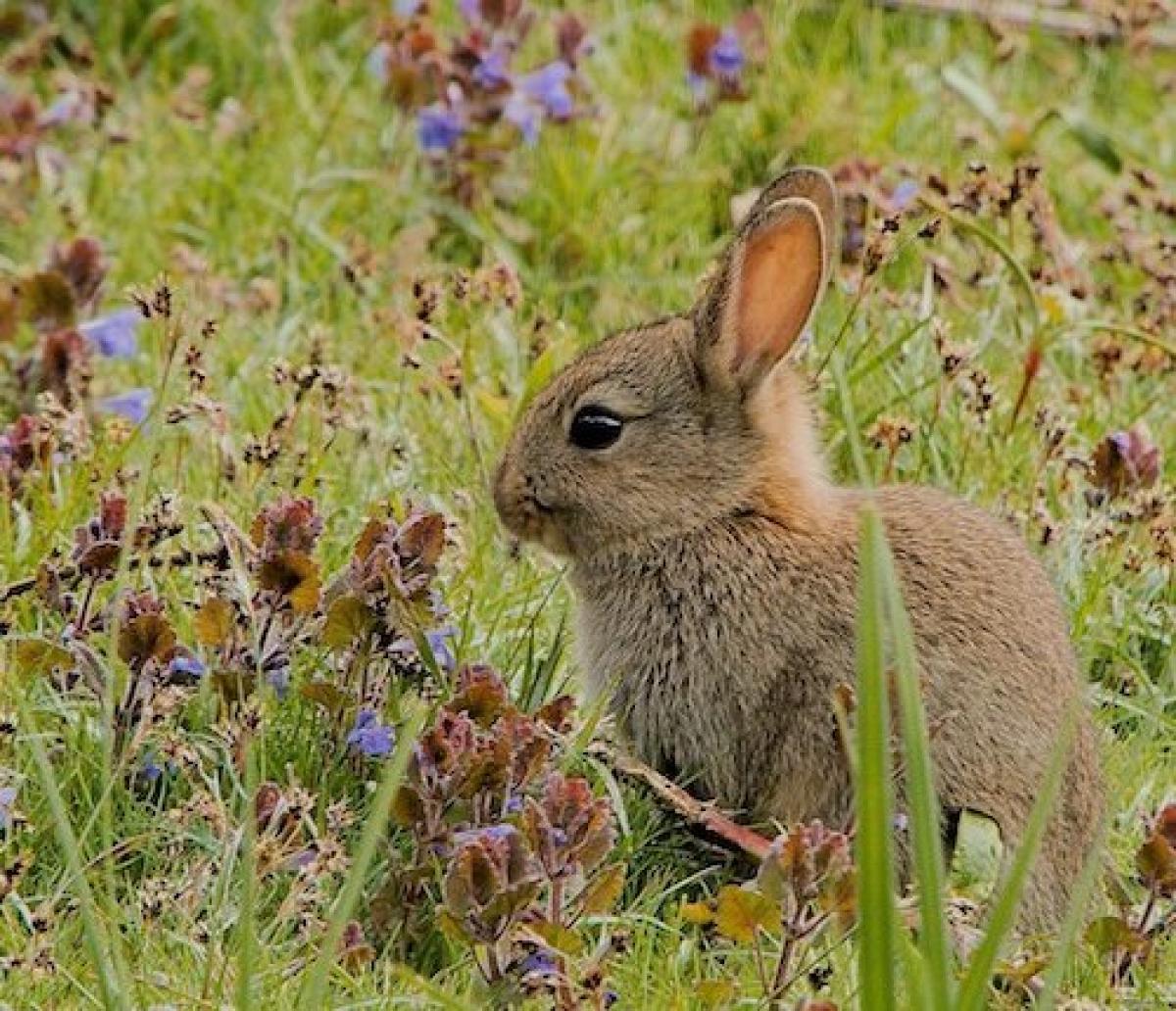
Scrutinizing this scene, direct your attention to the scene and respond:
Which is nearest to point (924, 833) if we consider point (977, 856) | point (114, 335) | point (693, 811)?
point (977, 856)

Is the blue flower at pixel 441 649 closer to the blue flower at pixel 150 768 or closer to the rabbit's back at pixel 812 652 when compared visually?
the rabbit's back at pixel 812 652

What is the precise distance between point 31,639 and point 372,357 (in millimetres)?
2106

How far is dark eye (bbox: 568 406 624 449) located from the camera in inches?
213

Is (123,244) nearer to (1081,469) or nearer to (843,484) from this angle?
(843,484)

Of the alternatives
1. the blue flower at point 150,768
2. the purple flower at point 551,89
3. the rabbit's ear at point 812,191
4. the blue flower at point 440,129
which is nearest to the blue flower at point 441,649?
the blue flower at point 150,768

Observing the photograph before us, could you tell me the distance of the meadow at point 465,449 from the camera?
412 cm

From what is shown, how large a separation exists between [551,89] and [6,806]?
354 centimetres

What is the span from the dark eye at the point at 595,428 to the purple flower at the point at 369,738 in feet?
2.98

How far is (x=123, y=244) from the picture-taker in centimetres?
729

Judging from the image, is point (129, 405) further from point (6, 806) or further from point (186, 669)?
point (6, 806)

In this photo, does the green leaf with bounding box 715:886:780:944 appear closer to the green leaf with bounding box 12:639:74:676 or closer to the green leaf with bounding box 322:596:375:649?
the green leaf with bounding box 322:596:375:649

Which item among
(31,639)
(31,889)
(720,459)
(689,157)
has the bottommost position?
(31,889)

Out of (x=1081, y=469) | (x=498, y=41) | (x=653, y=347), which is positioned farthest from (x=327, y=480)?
(x=498, y=41)

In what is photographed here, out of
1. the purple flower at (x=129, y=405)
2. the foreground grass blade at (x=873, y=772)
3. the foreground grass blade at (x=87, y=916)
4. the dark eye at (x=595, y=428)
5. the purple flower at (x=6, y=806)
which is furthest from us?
the purple flower at (x=129, y=405)
